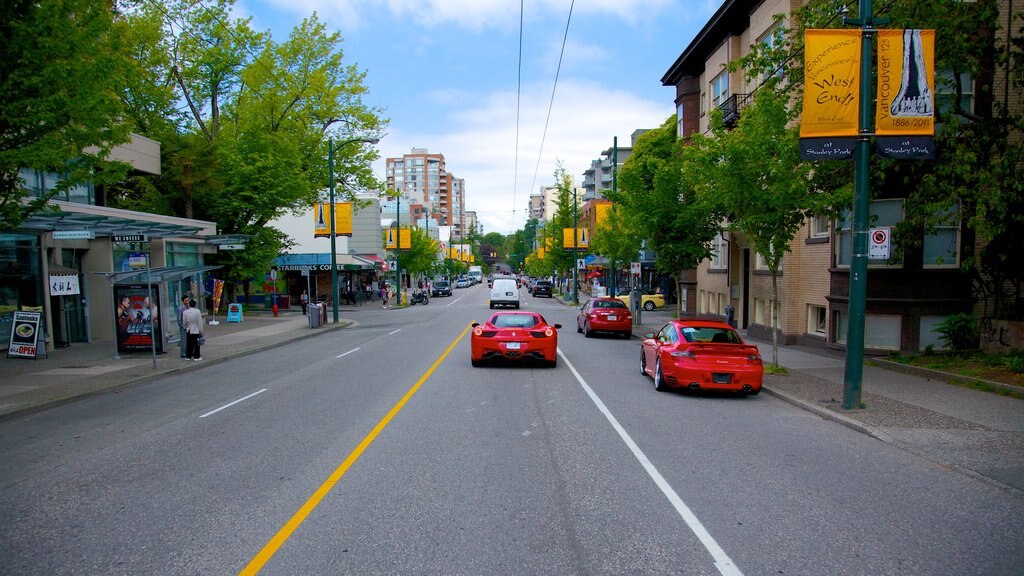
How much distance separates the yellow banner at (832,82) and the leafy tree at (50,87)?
12448mm

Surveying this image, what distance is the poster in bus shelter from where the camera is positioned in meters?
18.7

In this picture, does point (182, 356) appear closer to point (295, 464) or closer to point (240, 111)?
point (295, 464)

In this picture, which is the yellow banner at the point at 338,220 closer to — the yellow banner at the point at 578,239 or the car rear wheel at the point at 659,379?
the yellow banner at the point at 578,239

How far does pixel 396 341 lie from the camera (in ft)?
75.3

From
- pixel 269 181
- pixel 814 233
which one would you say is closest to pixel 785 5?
pixel 814 233

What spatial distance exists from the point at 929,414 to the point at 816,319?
34.0 ft

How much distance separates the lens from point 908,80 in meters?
10.2

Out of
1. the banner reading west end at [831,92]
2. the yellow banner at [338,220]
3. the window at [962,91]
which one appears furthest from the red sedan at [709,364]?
the yellow banner at [338,220]

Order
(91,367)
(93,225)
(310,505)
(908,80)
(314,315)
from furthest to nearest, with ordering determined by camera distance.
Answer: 1. (314,315)
2. (93,225)
3. (91,367)
4. (908,80)
5. (310,505)

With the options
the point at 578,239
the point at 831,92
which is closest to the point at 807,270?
the point at 831,92

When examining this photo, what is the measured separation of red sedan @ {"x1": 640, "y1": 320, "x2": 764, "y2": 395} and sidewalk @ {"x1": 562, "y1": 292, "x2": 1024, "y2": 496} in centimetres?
86

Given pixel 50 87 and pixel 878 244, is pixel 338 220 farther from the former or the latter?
pixel 878 244

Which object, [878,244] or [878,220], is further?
[878,220]

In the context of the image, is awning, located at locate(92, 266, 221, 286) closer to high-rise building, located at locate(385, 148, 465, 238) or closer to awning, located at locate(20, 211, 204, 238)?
awning, located at locate(20, 211, 204, 238)
